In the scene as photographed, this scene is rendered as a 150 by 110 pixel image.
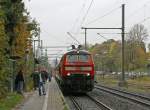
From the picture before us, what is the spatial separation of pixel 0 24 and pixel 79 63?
14.2 metres

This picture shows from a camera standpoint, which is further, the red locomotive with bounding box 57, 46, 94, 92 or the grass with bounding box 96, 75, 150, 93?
the grass with bounding box 96, 75, 150, 93

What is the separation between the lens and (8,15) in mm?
38844

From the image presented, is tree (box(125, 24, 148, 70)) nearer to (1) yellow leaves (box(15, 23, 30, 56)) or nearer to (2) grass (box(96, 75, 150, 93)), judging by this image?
(2) grass (box(96, 75, 150, 93))

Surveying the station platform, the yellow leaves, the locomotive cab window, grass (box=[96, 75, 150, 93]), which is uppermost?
the yellow leaves

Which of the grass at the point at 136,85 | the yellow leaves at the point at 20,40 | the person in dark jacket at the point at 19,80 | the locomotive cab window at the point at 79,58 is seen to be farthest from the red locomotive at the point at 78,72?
the grass at the point at 136,85

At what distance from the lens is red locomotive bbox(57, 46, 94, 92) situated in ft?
116

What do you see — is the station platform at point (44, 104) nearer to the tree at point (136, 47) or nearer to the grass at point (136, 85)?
the grass at point (136, 85)

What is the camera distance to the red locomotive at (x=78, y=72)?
35.2 meters

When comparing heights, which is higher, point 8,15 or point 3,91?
point 8,15

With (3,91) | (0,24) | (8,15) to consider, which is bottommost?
(3,91)

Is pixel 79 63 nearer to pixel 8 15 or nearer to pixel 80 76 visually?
pixel 80 76

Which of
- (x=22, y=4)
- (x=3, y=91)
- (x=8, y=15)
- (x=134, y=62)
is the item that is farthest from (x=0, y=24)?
(x=134, y=62)

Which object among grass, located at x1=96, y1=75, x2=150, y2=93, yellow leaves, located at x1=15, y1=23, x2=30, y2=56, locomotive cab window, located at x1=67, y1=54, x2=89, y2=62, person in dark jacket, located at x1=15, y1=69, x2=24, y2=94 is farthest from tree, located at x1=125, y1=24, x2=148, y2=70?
person in dark jacket, located at x1=15, y1=69, x2=24, y2=94

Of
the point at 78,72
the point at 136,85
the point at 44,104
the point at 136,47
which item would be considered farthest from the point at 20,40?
the point at 136,47
